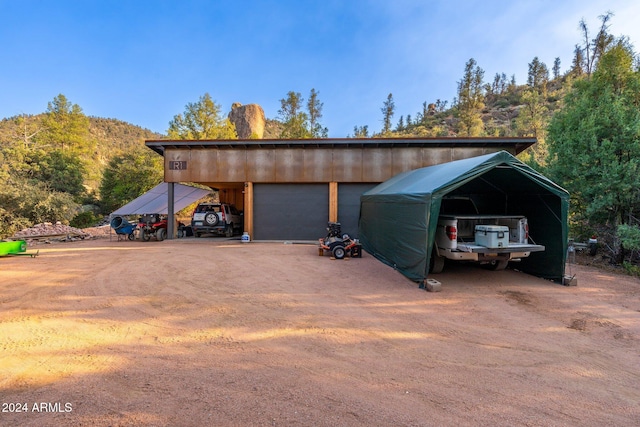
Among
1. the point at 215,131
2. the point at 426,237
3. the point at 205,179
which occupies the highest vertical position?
the point at 215,131

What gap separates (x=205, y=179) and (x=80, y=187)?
23.0 metres

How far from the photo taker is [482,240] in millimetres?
6312

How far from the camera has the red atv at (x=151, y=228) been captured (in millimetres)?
13891

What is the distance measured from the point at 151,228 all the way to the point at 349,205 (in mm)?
9974

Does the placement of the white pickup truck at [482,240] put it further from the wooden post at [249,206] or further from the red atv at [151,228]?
the red atv at [151,228]

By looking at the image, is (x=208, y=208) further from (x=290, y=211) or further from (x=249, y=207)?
(x=290, y=211)

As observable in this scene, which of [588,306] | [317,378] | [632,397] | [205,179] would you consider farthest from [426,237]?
[205,179]

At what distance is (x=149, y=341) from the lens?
11.8ft

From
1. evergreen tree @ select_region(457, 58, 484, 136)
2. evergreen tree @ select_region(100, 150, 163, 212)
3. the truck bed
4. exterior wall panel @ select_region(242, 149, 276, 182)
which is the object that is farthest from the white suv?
evergreen tree @ select_region(457, 58, 484, 136)

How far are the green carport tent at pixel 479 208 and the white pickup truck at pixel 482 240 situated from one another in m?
0.63

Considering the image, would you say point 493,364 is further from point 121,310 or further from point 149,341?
point 121,310

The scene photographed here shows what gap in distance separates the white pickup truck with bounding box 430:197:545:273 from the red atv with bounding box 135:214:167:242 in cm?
1305

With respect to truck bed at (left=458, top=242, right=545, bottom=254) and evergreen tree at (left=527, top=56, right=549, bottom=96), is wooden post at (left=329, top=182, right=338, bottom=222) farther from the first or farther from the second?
evergreen tree at (left=527, top=56, right=549, bottom=96)

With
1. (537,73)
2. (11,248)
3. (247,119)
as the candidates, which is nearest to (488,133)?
(537,73)
